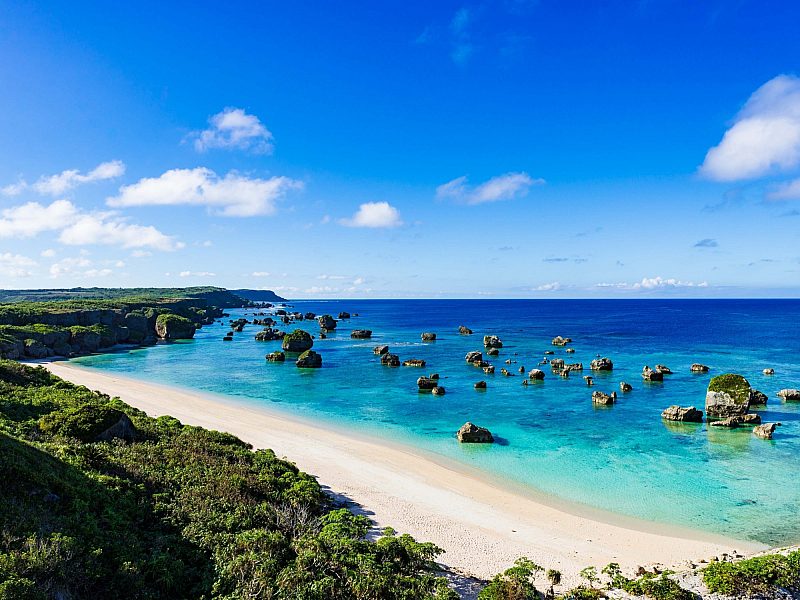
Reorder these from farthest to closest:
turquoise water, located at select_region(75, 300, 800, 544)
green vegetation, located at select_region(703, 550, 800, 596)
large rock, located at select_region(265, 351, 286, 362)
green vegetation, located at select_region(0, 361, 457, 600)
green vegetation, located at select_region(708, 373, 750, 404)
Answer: large rock, located at select_region(265, 351, 286, 362) → green vegetation, located at select_region(708, 373, 750, 404) → turquoise water, located at select_region(75, 300, 800, 544) → green vegetation, located at select_region(703, 550, 800, 596) → green vegetation, located at select_region(0, 361, 457, 600)

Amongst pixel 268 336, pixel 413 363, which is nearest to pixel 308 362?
pixel 413 363

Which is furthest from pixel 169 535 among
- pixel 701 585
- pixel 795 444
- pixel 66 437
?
pixel 795 444

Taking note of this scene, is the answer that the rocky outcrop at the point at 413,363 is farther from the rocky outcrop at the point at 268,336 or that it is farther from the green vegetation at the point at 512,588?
the green vegetation at the point at 512,588

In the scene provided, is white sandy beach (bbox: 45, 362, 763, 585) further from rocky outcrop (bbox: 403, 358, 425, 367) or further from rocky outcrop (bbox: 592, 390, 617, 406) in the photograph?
rocky outcrop (bbox: 403, 358, 425, 367)

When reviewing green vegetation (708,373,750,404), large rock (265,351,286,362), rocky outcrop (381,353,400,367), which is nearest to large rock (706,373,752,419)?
green vegetation (708,373,750,404)

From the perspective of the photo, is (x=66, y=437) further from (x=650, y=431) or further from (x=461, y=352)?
(x=461, y=352)

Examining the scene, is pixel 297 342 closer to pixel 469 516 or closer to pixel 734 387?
pixel 734 387
